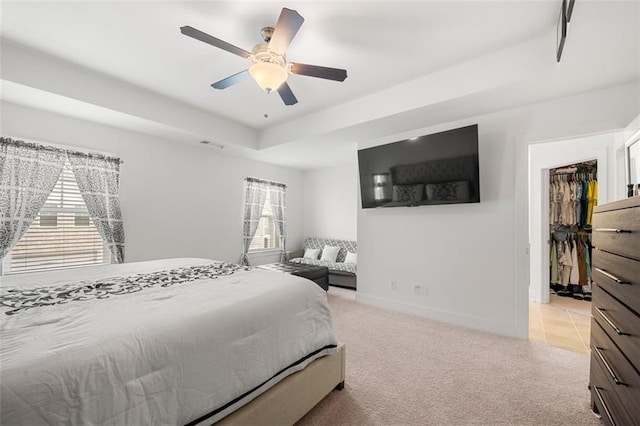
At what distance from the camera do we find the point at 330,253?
540 cm

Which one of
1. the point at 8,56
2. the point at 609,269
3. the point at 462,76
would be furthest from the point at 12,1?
the point at 609,269

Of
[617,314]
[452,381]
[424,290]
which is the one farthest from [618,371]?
[424,290]

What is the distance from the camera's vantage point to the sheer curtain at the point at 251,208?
16.3 ft

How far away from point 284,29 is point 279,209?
4169 millimetres

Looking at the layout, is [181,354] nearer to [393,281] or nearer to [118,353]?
[118,353]

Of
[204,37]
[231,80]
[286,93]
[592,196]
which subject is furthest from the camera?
[592,196]

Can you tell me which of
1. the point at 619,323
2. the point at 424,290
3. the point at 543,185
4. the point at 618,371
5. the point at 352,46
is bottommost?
the point at 424,290

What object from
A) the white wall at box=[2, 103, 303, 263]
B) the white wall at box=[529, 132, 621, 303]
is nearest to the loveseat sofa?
the white wall at box=[2, 103, 303, 263]

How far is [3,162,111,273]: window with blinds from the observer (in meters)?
2.91

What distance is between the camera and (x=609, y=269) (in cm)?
149

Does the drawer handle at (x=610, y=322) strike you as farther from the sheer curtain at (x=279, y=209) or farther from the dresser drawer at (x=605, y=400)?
the sheer curtain at (x=279, y=209)

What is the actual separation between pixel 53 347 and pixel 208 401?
1.90 ft

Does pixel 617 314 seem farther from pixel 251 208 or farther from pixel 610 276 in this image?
pixel 251 208

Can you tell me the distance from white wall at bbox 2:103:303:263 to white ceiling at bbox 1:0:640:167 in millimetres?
295
